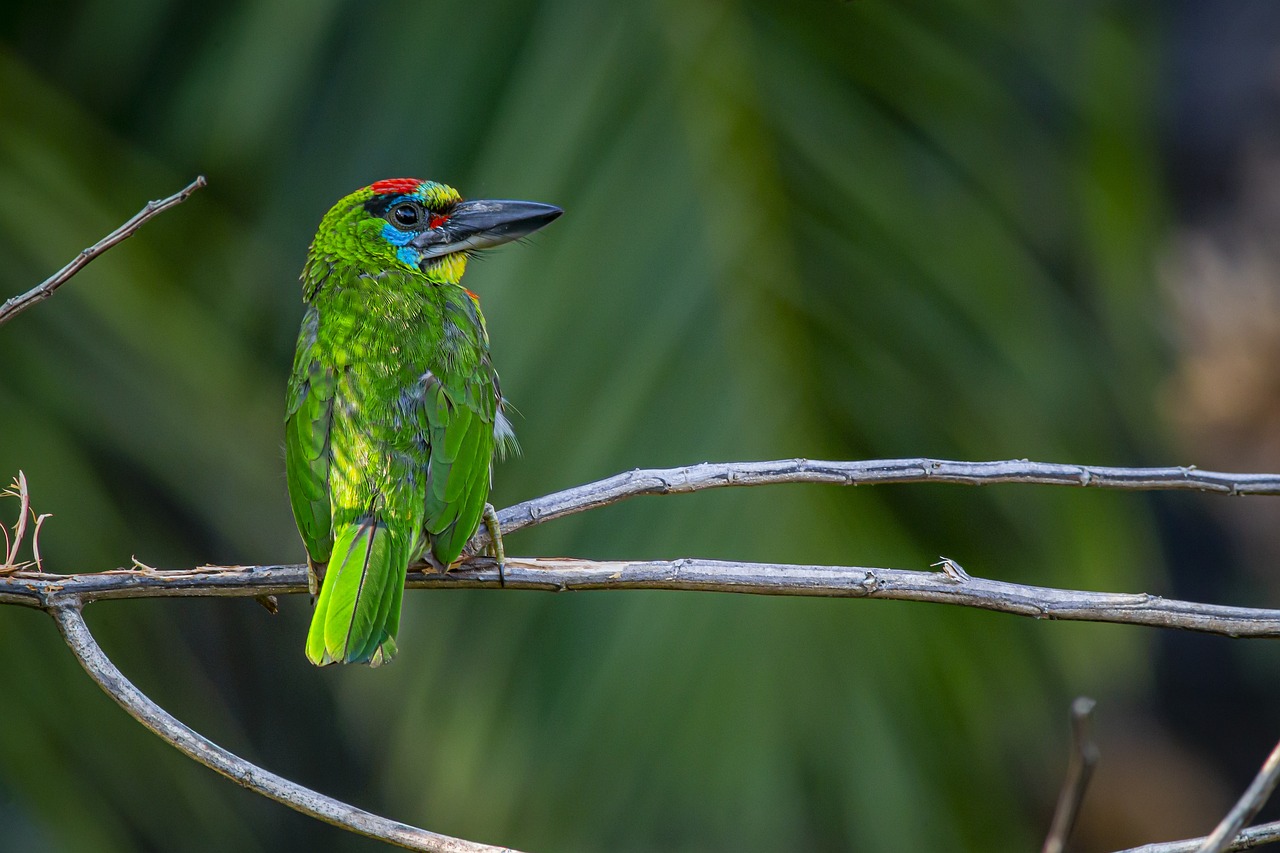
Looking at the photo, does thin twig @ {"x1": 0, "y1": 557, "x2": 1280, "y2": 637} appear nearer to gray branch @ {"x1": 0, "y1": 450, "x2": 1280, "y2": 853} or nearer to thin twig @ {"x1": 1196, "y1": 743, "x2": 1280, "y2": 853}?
gray branch @ {"x1": 0, "y1": 450, "x2": 1280, "y2": 853}

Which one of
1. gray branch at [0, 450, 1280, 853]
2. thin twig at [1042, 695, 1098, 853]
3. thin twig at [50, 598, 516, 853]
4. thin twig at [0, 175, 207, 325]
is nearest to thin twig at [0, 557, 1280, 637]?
gray branch at [0, 450, 1280, 853]

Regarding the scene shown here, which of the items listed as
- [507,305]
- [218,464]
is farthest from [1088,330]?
[218,464]

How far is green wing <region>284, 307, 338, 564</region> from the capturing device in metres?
2.06

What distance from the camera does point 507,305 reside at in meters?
2.92

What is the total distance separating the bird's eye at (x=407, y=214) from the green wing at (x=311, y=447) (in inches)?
17.5

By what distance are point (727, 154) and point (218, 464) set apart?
5.25 ft

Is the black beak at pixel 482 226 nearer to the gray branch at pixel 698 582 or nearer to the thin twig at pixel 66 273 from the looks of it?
the gray branch at pixel 698 582

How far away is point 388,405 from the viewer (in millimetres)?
2186

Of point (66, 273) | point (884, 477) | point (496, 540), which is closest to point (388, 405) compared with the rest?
point (496, 540)

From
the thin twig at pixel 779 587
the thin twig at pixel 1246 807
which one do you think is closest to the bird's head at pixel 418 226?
the thin twig at pixel 779 587

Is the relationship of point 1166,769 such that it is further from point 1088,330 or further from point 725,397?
point 725,397

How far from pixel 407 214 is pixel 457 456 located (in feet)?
2.50

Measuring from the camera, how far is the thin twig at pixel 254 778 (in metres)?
1.27

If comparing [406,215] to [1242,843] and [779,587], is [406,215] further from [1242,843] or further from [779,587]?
[1242,843]
